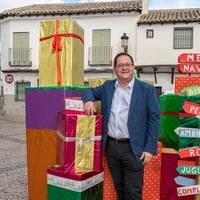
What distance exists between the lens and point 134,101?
2945 millimetres

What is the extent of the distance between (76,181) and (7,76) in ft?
54.6

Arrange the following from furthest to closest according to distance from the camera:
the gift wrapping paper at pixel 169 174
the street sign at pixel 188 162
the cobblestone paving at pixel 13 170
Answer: the cobblestone paving at pixel 13 170 < the gift wrapping paper at pixel 169 174 < the street sign at pixel 188 162

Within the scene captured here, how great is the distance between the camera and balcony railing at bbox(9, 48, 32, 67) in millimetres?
19312

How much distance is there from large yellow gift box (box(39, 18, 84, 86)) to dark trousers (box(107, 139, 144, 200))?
1092mm

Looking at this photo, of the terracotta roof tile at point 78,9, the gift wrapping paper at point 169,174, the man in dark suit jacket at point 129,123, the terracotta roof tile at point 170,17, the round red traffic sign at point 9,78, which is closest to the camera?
the man in dark suit jacket at point 129,123

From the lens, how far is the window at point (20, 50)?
19328 mm

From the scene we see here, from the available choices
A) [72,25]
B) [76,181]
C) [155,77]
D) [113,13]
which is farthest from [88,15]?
[76,181]

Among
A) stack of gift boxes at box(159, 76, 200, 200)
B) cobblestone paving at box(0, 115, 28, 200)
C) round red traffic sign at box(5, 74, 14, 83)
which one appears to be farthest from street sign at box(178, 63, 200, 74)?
round red traffic sign at box(5, 74, 14, 83)

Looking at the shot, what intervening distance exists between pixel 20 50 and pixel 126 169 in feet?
57.4

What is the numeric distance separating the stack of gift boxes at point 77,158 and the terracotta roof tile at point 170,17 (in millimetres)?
14816

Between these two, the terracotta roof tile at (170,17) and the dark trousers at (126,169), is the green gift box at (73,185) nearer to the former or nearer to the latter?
the dark trousers at (126,169)

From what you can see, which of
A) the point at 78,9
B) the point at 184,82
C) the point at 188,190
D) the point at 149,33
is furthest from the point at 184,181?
the point at 78,9

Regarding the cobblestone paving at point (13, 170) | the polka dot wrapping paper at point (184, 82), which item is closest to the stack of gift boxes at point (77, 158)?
the polka dot wrapping paper at point (184, 82)

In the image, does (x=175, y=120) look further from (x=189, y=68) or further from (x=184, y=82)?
(x=189, y=68)
